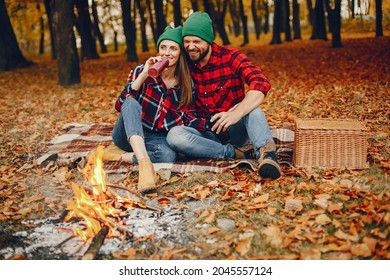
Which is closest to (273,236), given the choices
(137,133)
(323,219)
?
(323,219)

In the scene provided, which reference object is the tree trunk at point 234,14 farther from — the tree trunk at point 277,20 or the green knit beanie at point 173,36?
the green knit beanie at point 173,36

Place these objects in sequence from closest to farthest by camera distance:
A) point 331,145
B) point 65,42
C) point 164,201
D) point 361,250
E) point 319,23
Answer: point 361,250
point 164,201
point 331,145
point 65,42
point 319,23

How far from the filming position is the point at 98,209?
2801mm

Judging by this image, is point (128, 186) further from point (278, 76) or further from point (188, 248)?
point (278, 76)

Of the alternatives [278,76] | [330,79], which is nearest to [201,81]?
[330,79]

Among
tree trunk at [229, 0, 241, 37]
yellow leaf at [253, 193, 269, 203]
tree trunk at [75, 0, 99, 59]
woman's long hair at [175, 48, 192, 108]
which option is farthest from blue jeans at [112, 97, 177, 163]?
tree trunk at [229, 0, 241, 37]

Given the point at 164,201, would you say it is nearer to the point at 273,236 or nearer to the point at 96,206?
the point at 96,206

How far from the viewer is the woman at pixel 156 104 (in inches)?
140

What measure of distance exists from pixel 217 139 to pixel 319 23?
45.6 feet

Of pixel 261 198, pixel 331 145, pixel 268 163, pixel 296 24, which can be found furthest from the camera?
pixel 296 24

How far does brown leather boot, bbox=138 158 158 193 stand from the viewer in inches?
129

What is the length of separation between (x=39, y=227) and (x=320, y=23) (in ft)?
50.7

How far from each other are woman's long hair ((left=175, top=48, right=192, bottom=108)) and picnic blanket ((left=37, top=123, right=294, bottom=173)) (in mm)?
559

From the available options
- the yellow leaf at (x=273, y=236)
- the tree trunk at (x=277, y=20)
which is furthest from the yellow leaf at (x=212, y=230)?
the tree trunk at (x=277, y=20)
